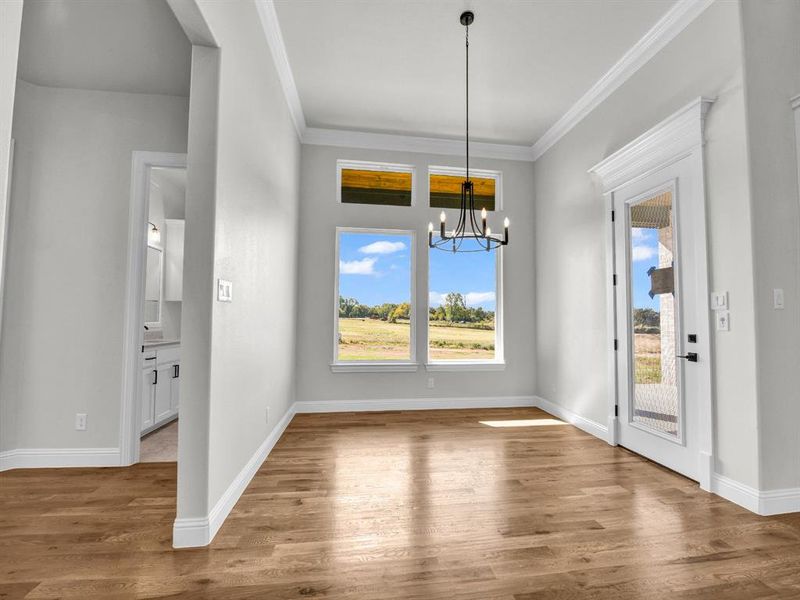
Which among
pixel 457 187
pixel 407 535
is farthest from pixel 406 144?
pixel 407 535

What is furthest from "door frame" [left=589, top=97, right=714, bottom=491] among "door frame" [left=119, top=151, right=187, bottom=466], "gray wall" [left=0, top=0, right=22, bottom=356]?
"door frame" [left=119, top=151, right=187, bottom=466]

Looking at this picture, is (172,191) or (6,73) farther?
(172,191)

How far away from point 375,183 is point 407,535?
4.01m

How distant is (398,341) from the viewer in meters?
5.09

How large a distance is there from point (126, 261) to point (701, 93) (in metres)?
4.42

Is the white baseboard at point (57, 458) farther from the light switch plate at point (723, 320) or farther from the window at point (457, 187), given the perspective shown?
the light switch plate at point (723, 320)

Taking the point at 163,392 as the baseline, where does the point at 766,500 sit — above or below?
below

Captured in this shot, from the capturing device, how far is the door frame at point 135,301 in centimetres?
322

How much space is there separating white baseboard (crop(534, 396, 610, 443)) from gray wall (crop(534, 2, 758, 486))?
6 cm

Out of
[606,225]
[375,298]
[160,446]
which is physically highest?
[606,225]

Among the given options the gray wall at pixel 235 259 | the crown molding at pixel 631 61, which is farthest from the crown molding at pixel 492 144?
the gray wall at pixel 235 259

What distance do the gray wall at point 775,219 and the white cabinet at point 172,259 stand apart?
5592 mm

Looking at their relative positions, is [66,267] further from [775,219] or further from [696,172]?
[775,219]

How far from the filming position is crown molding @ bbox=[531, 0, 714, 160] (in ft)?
9.60
